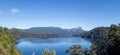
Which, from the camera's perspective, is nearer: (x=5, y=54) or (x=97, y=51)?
(x=5, y=54)

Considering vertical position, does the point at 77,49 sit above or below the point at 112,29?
below

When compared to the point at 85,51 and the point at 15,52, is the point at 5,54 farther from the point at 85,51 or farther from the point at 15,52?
the point at 85,51

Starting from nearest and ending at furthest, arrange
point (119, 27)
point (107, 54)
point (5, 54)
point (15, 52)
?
point (5, 54) < point (15, 52) < point (107, 54) < point (119, 27)

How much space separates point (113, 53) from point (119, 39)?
472 centimetres

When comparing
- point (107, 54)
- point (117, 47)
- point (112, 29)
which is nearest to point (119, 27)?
point (112, 29)

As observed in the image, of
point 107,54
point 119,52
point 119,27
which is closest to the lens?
point 119,52

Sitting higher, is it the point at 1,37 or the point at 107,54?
the point at 1,37

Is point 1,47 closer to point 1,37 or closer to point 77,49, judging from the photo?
point 1,37

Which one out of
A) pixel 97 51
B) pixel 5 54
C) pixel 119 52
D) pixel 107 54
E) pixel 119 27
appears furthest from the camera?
pixel 97 51

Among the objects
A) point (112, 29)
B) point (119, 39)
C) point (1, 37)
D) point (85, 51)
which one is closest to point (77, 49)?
point (85, 51)

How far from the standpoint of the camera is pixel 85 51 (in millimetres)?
101750

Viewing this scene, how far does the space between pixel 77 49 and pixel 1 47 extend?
64797 mm

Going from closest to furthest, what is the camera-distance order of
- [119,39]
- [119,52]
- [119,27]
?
[119,52] < [119,39] < [119,27]

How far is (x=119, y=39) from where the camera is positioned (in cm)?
7369
